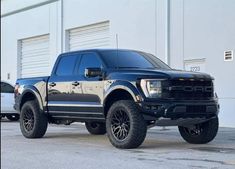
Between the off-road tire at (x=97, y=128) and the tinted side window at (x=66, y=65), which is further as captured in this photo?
the off-road tire at (x=97, y=128)

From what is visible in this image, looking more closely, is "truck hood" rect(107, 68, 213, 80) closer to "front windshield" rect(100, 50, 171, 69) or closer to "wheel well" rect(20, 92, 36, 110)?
"front windshield" rect(100, 50, 171, 69)

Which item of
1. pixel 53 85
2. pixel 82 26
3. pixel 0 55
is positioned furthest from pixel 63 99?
pixel 0 55

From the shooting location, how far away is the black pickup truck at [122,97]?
33.7ft

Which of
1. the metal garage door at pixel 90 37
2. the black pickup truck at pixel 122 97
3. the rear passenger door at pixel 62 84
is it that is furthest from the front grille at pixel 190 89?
the metal garage door at pixel 90 37

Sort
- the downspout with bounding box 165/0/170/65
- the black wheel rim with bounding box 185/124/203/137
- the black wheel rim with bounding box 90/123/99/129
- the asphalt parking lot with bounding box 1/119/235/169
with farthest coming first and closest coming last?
the downspout with bounding box 165/0/170/65 → the black wheel rim with bounding box 90/123/99/129 → the black wheel rim with bounding box 185/124/203/137 → the asphalt parking lot with bounding box 1/119/235/169

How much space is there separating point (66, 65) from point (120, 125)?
2548 mm

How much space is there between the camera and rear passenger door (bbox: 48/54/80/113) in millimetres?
12156

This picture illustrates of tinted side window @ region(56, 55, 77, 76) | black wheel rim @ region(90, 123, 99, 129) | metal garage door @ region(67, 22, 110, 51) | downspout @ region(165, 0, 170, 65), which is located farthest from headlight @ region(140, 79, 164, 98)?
metal garage door @ region(67, 22, 110, 51)

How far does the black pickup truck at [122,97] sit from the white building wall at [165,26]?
18.6 ft

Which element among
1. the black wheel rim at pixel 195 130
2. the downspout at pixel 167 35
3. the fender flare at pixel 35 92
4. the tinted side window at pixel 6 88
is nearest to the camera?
the black wheel rim at pixel 195 130

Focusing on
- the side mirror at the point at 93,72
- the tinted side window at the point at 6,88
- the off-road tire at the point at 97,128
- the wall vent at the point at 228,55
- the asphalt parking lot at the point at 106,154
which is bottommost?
the asphalt parking lot at the point at 106,154

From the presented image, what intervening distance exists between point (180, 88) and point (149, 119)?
817 mm

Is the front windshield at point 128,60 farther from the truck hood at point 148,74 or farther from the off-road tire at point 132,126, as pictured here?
the off-road tire at point 132,126

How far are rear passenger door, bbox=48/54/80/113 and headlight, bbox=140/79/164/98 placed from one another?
223 centimetres
